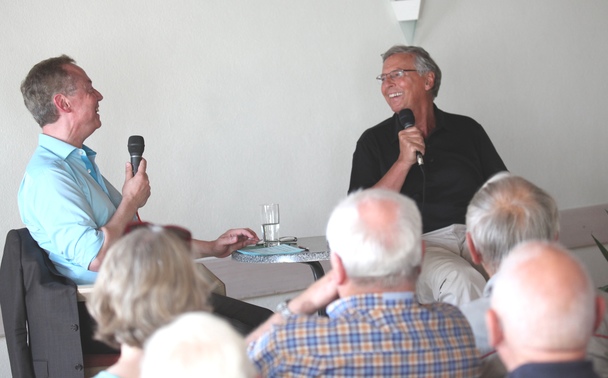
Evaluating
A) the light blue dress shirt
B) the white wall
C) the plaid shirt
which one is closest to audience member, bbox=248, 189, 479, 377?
the plaid shirt

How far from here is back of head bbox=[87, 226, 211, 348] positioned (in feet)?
4.26

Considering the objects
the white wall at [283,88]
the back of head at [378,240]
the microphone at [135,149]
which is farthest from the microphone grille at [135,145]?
the back of head at [378,240]

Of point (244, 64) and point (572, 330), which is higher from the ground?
point (244, 64)

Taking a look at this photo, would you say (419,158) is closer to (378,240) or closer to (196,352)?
(378,240)

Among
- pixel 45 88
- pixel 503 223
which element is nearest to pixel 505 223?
pixel 503 223

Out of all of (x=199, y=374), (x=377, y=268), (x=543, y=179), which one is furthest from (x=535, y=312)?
(x=543, y=179)

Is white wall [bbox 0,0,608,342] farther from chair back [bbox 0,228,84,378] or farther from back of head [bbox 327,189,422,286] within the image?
back of head [bbox 327,189,422,286]

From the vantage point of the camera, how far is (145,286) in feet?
4.24

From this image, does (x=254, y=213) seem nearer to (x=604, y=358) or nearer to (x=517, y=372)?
(x=604, y=358)

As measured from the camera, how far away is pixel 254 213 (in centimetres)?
359

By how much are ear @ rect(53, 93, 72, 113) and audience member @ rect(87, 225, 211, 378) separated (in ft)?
4.48

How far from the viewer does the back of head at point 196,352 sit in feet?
3.24

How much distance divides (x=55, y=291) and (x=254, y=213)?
1.49 metres

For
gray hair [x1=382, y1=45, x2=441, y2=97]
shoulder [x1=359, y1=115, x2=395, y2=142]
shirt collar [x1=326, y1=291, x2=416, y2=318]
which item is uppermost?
gray hair [x1=382, y1=45, x2=441, y2=97]
